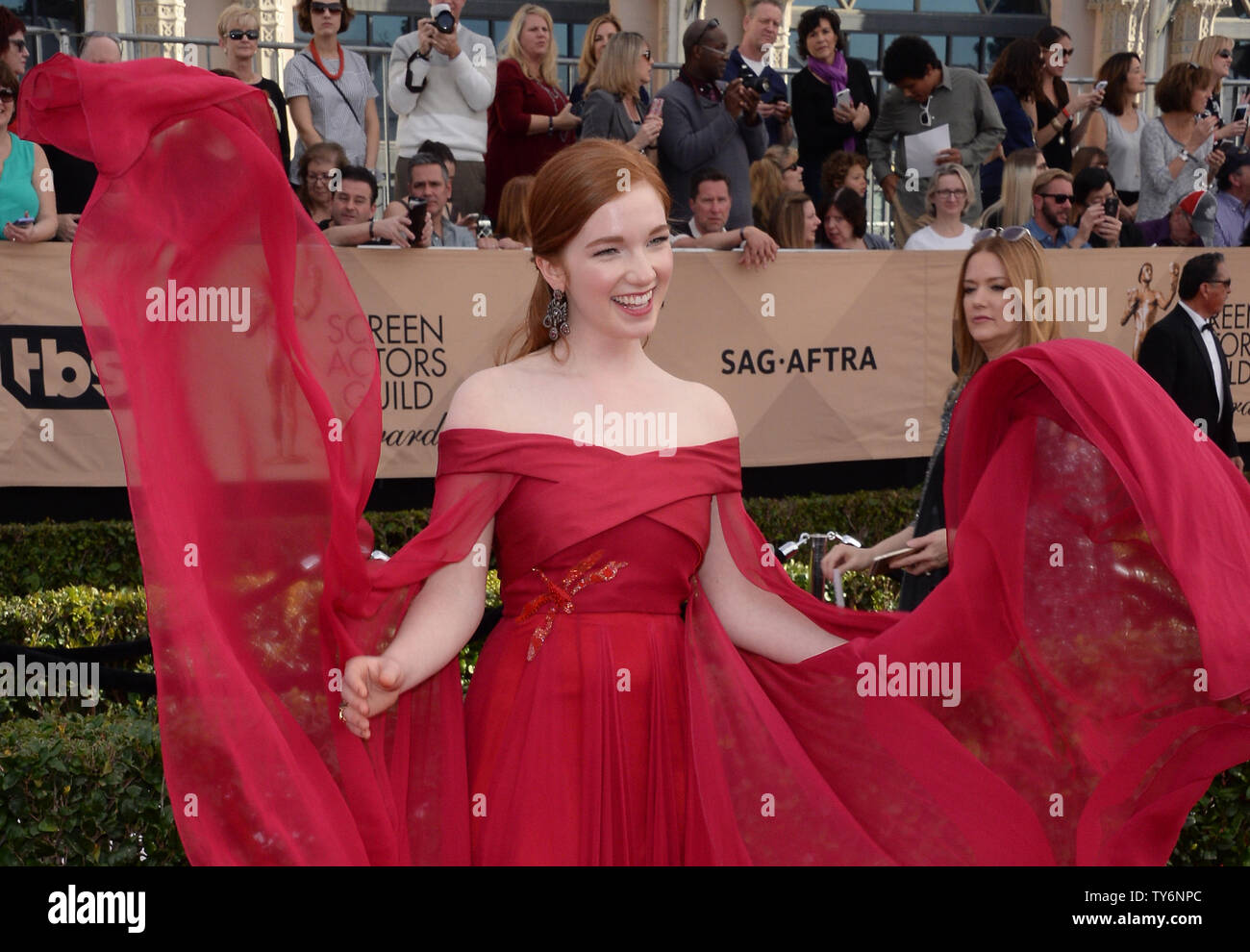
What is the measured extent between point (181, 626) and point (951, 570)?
160cm

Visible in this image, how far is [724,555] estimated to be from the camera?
3.33 metres

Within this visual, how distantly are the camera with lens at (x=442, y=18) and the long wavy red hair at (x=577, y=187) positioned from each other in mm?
4957

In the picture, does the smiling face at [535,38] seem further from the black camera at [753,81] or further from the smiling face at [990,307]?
the smiling face at [990,307]

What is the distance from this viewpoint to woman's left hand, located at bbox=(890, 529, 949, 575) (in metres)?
3.87

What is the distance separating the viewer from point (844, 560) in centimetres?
388

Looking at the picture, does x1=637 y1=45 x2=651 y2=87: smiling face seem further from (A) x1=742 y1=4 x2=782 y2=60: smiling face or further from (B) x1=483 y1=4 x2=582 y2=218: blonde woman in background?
(A) x1=742 y1=4 x2=782 y2=60: smiling face

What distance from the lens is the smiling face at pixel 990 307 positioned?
4145mm

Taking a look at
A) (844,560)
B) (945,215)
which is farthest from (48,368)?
(945,215)

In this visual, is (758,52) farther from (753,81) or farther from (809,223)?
(809,223)

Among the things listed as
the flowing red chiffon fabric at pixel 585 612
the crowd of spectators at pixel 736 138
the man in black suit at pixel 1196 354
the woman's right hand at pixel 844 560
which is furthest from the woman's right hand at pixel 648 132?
the flowing red chiffon fabric at pixel 585 612

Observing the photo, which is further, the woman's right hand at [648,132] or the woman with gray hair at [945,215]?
the woman with gray hair at [945,215]

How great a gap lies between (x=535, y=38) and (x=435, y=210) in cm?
135

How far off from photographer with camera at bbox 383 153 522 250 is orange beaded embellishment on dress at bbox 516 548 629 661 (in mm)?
4714
